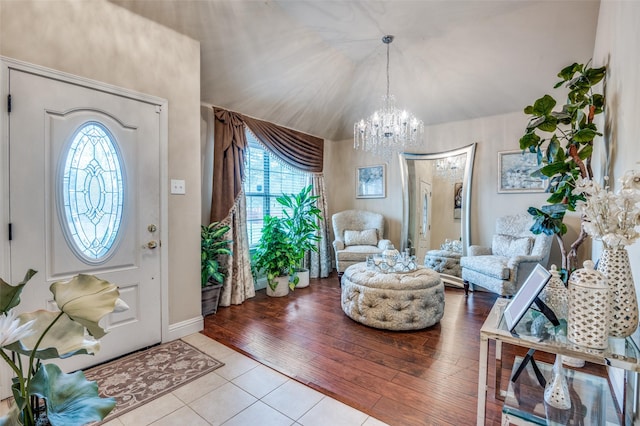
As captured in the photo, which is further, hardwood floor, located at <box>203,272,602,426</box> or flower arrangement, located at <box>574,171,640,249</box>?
hardwood floor, located at <box>203,272,602,426</box>

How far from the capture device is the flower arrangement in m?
1.16

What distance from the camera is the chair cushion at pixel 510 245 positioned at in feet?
11.9

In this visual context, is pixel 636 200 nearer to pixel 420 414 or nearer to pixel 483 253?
pixel 420 414

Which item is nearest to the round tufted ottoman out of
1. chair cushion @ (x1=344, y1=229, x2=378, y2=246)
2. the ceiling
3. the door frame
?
the door frame

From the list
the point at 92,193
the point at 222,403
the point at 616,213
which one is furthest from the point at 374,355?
the point at 92,193

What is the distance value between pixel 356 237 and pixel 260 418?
3439 mm

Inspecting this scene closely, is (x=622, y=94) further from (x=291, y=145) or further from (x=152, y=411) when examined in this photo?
(x=291, y=145)

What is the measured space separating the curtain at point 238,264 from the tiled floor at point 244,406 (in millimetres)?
1463

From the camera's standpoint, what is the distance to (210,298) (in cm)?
323

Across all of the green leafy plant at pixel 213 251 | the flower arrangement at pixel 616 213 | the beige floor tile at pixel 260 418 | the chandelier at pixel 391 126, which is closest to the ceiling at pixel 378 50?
the chandelier at pixel 391 126

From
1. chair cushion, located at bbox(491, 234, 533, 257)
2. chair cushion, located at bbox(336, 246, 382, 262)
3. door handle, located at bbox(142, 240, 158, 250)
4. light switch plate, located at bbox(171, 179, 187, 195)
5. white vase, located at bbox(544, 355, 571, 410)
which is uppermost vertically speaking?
light switch plate, located at bbox(171, 179, 187, 195)

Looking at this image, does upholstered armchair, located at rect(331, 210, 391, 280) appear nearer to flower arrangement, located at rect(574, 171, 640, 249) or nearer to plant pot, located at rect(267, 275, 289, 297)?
plant pot, located at rect(267, 275, 289, 297)

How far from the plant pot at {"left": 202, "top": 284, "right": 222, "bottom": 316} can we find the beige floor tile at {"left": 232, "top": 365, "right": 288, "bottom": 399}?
1263mm

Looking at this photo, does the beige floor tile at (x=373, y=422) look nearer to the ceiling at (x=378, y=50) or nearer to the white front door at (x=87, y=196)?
the white front door at (x=87, y=196)
